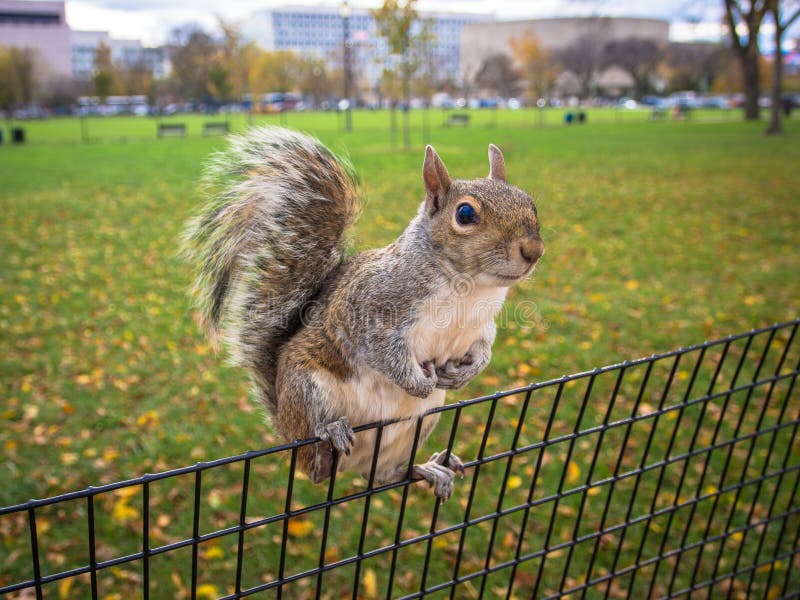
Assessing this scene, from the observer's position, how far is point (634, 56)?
48938 mm

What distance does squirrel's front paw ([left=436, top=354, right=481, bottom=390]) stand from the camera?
1.25 meters

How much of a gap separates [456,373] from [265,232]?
0.50 meters

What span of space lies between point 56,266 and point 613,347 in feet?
17.0

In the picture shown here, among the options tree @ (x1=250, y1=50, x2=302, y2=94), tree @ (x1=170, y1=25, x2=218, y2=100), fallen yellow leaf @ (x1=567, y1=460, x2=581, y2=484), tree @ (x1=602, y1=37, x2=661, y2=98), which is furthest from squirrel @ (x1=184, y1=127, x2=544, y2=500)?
tree @ (x1=602, y1=37, x2=661, y2=98)

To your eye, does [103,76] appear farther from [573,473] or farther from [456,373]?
[456,373]

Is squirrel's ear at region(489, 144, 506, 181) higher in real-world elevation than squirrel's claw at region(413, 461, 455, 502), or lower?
higher

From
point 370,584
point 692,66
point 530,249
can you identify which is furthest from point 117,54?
point 530,249

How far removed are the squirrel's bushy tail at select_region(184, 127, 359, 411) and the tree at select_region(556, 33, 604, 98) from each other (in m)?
49.4

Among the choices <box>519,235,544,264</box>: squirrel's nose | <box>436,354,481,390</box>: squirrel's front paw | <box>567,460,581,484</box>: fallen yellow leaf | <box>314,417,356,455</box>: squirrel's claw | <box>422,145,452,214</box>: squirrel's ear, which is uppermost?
<box>422,145,452,214</box>: squirrel's ear

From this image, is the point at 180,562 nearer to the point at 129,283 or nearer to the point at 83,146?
the point at 129,283

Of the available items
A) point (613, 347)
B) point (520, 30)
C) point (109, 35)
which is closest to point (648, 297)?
point (613, 347)

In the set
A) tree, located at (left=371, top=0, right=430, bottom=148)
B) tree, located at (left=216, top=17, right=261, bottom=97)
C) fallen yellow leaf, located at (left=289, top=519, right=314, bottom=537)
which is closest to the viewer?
fallen yellow leaf, located at (left=289, top=519, right=314, bottom=537)

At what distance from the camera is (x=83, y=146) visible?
1727 centimetres

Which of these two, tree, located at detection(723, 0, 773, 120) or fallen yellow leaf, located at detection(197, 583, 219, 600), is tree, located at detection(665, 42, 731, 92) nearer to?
tree, located at detection(723, 0, 773, 120)
